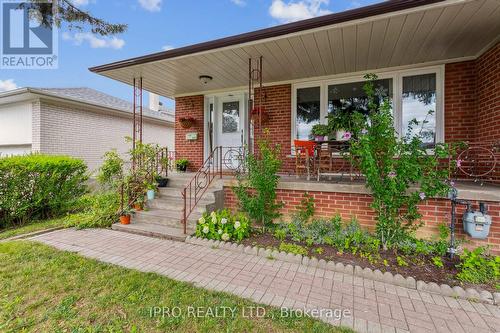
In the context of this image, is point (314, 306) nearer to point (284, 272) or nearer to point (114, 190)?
point (284, 272)

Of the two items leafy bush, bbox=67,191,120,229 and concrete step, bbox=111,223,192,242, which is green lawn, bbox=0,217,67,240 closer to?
leafy bush, bbox=67,191,120,229

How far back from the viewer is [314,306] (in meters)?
2.28

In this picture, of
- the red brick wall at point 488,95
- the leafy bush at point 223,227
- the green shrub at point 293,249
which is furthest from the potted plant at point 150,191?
the red brick wall at point 488,95

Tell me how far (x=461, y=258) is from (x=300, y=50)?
3905mm

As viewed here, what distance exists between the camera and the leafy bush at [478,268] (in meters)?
2.63

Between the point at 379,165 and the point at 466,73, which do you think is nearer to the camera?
the point at 379,165

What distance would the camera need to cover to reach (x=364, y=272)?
112 inches

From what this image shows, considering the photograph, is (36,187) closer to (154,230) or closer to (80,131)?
(154,230)

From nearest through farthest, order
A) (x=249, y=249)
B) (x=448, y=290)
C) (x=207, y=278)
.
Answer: (x=448, y=290) → (x=207, y=278) → (x=249, y=249)

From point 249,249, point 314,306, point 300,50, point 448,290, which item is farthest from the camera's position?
point 300,50

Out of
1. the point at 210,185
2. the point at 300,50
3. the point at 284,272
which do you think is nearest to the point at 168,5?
the point at 300,50

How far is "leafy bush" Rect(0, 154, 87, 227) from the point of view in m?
4.71

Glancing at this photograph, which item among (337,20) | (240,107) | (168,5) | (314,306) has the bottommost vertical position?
(314,306)

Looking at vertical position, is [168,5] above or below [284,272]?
above
